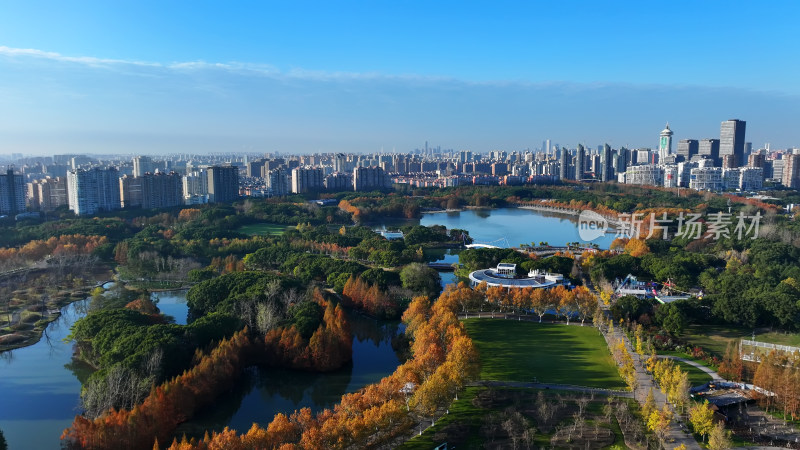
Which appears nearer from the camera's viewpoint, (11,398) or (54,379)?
(11,398)

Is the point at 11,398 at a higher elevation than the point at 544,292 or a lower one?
lower

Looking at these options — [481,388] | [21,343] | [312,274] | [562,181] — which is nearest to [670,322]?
[481,388]

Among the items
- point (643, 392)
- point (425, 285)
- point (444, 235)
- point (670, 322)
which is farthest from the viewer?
point (444, 235)

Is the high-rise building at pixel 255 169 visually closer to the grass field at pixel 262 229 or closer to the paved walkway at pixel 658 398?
the grass field at pixel 262 229

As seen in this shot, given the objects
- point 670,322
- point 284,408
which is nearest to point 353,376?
point 284,408

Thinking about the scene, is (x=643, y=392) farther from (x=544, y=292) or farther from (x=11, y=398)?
(x=11, y=398)

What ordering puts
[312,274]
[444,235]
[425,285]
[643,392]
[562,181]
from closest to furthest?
[643,392], [425,285], [312,274], [444,235], [562,181]
